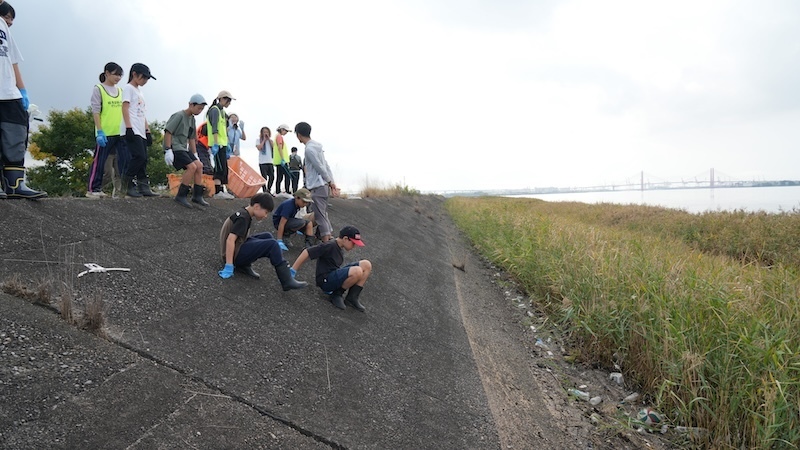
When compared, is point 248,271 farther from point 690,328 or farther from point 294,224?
point 690,328

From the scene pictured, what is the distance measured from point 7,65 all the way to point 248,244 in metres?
2.89

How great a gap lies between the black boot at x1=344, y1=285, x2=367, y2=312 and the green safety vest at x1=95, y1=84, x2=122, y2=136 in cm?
391

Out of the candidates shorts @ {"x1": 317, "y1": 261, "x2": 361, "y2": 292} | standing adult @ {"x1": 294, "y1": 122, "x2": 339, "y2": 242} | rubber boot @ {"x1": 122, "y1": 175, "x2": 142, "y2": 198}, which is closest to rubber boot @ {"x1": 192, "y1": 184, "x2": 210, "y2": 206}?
rubber boot @ {"x1": 122, "y1": 175, "x2": 142, "y2": 198}

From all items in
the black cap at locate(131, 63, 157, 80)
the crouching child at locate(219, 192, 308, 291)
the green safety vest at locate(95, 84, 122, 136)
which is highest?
the black cap at locate(131, 63, 157, 80)

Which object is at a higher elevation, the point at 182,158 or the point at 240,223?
the point at 182,158

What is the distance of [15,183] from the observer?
4543 millimetres

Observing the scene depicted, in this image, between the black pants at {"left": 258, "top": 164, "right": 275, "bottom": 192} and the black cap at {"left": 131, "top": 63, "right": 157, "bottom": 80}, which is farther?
the black pants at {"left": 258, "top": 164, "right": 275, "bottom": 192}

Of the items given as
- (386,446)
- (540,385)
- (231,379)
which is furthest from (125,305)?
(540,385)

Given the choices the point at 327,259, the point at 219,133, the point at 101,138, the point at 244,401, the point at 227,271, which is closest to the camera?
the point at 244,401

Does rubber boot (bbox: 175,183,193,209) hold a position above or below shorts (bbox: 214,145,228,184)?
below

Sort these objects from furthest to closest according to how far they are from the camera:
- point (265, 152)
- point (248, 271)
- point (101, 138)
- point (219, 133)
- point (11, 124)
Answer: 1. point (265, 152)
2. point (219, 133)
3. point (101, 138)
4. point (248, 271)
5. point (11, 124)

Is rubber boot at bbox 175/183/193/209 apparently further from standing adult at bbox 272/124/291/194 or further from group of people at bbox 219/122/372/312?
standing adult at bbox 272/124/291/194

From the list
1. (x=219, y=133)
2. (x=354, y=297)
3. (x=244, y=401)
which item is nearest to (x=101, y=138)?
(x=219, y=133)

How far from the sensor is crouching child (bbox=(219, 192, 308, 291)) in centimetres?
464
